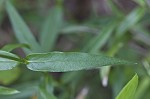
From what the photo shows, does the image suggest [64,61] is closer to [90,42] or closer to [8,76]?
[90,42]

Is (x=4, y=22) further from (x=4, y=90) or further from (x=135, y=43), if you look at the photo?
(x=4, y=90)

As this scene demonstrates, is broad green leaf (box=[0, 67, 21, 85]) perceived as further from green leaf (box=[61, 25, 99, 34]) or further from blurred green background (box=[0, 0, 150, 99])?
green leaf (box=[61, 25, 99, 34])

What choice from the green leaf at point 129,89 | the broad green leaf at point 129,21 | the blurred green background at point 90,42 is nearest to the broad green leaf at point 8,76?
the blurred green background at point 90,42

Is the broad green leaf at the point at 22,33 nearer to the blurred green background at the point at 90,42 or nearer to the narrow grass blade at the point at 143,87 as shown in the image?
the blurred green background at the point at 90,42

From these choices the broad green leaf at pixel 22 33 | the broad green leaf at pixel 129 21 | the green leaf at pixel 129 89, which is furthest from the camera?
the broad green leaf at pixel 129 21

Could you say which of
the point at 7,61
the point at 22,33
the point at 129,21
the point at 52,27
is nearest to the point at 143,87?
the point at 129,21

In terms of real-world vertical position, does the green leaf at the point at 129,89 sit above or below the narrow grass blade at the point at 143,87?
above

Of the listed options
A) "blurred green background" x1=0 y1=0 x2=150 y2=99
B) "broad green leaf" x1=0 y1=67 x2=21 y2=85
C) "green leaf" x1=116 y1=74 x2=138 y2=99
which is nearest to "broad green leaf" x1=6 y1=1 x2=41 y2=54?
"blurred green background" x1=0 y1=0 x2=150 y2=99
